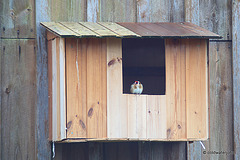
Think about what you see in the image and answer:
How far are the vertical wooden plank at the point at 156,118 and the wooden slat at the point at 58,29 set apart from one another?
0.92 m

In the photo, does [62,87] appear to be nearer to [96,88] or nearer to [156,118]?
[96,88]

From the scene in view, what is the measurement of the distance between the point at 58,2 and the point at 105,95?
1.18m

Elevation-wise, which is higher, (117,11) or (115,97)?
(117,11)

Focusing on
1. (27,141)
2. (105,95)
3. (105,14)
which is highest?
(105,14)

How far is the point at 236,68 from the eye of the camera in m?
5.51

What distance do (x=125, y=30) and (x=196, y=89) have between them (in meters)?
0.85

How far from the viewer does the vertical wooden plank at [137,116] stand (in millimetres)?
4707

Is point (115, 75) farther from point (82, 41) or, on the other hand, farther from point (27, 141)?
point (27, 141)

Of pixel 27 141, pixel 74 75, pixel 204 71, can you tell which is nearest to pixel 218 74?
pixel 204 71

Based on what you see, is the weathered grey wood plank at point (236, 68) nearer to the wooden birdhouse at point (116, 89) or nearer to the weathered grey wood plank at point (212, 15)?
the weathered grey wood plank at point (212, 15)

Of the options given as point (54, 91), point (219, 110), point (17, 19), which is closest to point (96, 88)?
point (54, 91)

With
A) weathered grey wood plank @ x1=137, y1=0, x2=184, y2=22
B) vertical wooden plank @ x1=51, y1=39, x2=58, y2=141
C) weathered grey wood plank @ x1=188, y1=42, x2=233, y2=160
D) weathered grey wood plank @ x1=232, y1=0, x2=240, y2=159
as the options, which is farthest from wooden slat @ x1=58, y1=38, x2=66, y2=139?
weathered grey wood plank @ x1=232, y1=0, x2=240, y2=159

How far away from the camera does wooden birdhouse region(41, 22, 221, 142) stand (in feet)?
15.3

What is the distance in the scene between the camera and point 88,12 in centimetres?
534
